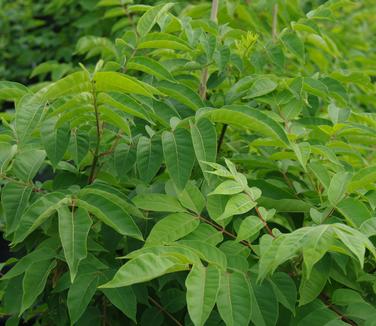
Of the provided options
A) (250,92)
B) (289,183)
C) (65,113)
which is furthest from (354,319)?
(65,113)

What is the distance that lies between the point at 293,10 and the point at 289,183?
1119 millimetres

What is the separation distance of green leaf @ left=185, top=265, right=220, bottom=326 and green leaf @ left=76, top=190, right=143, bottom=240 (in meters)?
0.19

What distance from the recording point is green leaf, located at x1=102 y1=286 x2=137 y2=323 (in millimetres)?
1317

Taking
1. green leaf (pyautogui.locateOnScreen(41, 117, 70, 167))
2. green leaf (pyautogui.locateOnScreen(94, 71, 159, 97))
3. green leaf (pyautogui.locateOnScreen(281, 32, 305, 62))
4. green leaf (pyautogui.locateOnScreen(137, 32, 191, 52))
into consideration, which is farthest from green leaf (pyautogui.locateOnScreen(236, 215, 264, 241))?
green leaf (pyautogui.locateOnScreen(281, 32, 305, 62))

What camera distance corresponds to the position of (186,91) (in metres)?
1.53

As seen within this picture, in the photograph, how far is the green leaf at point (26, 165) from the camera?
1.44 metres

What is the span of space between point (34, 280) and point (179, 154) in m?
0.41

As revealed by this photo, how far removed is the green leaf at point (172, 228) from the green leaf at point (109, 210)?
0.11ft

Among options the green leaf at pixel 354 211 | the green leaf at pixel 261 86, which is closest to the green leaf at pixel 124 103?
the green leaf at pixel 261 86

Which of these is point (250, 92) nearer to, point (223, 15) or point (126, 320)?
point (126, 320)

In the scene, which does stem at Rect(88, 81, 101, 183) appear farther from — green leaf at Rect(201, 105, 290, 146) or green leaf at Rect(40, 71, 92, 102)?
green leaf at Rect(201, 105, 290, 146)

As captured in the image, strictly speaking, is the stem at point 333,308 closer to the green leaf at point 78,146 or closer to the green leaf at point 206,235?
the green leaf at point 206,235

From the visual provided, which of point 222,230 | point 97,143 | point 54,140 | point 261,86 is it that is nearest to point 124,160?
point 97,143

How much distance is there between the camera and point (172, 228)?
133 centimetres
